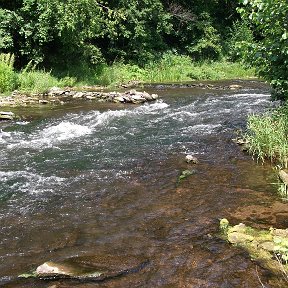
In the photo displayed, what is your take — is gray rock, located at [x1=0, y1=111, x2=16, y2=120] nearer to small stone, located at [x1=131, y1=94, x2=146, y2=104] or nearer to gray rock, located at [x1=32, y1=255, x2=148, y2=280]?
small stone, located at [x1=131, y1=94, x2=146, y2=104]

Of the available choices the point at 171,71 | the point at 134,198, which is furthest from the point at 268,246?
the point at 171,71

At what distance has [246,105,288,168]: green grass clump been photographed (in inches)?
326

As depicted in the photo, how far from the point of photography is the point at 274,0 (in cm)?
724

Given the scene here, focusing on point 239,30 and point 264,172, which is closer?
point 264,172

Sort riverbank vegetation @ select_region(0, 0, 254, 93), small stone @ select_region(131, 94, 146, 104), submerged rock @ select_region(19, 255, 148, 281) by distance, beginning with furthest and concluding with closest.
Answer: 1. riverbank vegetation @ select_region(0, 0, 254, 93)
2. small stone @ select_region(131, 94, 146, 104)
3. submerged rock @ select_region(19, 255, 148, 281)

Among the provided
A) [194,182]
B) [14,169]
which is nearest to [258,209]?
[194,182]

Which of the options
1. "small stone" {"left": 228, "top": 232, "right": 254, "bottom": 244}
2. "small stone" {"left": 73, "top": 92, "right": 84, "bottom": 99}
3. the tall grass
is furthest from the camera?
the tall grass

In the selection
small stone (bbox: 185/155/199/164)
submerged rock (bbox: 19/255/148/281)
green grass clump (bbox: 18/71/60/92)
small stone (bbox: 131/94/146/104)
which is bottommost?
submerged rock (bbox: 19/255/148/281)

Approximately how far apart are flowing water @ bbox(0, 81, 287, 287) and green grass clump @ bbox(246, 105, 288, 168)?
34 centimetres

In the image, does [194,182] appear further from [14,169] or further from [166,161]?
[14,169]

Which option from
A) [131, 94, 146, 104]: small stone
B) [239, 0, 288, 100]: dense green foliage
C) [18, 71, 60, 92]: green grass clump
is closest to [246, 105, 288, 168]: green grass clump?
[239, 0, 288, 100]: dense green foliage

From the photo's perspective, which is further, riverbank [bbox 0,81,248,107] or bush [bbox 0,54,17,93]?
bush [bbox 0,54,17,93]

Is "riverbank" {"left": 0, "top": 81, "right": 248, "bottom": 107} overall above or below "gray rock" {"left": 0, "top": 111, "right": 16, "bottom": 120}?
above

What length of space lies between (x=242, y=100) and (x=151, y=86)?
6315 mm
